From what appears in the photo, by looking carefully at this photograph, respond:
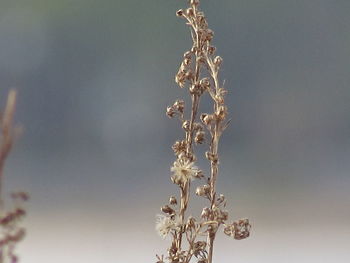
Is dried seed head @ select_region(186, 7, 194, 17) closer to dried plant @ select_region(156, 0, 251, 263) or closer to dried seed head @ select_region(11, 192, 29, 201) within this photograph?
dried plant @ select_region(156, 0, 251, 263)

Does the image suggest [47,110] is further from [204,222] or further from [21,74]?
[204,222]

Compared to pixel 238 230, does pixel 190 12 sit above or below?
above

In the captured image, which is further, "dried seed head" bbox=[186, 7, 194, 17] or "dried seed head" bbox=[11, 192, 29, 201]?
"dried seed head" bbox=[186, 7, 194, 17]

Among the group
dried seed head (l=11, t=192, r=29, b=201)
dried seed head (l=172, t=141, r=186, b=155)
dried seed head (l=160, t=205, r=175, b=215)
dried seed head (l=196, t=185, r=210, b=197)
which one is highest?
dried seed head (l=172, t=141, r=186, b=155)

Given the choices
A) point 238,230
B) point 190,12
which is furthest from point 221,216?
point 190,12

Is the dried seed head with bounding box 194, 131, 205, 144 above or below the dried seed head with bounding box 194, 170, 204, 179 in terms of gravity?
above

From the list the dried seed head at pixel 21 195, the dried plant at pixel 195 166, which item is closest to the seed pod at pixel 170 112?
the dried plant at pixel 195 166

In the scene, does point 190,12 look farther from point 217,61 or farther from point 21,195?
point 21,195

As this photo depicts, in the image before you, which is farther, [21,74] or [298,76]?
[298,76]

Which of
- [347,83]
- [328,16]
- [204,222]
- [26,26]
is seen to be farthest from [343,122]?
[204,222]

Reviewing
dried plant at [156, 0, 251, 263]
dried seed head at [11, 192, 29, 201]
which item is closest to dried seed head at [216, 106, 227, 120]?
dried plant at [156, 0, 251, 263]

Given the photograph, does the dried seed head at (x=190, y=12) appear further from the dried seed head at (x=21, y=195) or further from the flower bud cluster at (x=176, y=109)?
the dried seed head at (x=21, y=195)
